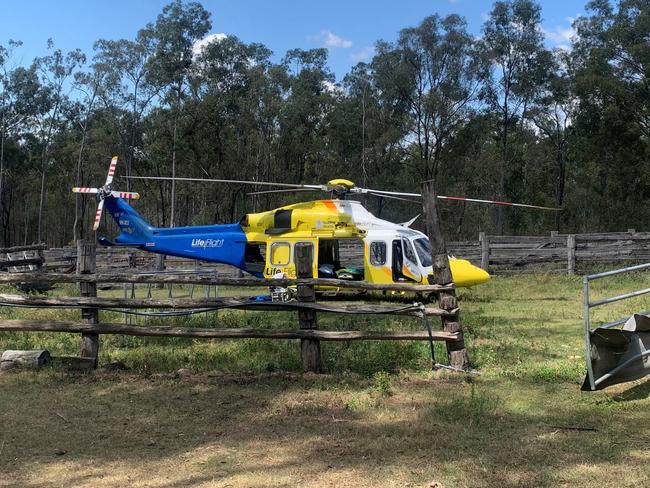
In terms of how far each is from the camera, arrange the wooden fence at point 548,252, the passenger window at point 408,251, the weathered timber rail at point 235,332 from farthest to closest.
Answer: the wooden fence at point 548,252, the passenger window at point 408,251, the weathered timber rail at point 235,332

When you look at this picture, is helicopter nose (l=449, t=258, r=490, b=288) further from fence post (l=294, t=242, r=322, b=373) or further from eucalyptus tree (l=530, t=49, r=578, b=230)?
eucalyptus tree (l=530, t=49, r=578, b=230)

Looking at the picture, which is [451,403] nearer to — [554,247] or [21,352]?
[21,352]

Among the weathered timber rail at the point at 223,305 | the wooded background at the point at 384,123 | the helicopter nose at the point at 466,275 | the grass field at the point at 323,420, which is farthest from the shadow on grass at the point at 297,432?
the wooded background at the point at 384,123

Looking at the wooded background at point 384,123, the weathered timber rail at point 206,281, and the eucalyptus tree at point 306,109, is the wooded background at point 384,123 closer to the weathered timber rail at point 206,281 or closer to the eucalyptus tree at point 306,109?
the eucalyptus tree at point 306,109

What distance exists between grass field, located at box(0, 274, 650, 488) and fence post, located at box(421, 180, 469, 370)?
0.30 meters

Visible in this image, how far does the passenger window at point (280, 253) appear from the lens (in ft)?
46.1

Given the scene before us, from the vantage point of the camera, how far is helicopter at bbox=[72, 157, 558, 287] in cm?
1385

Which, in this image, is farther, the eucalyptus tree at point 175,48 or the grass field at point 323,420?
the eucalyptus tree at point 175,48

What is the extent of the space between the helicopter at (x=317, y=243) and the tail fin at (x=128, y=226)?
0.04m

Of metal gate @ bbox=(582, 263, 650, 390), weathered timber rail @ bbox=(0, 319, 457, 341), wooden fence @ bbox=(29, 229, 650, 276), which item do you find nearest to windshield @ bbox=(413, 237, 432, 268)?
weathered timber rail @ bbox=(0, 319, 457, 341)

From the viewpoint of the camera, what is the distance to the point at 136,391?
19.6 feet

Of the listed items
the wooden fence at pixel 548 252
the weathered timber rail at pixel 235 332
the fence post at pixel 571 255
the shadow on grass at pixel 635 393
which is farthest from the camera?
the wooden fence at pixel 548 252

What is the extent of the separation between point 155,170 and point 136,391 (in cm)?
3922

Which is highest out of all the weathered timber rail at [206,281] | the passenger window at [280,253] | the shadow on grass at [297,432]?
the passenger window at [280,253]
